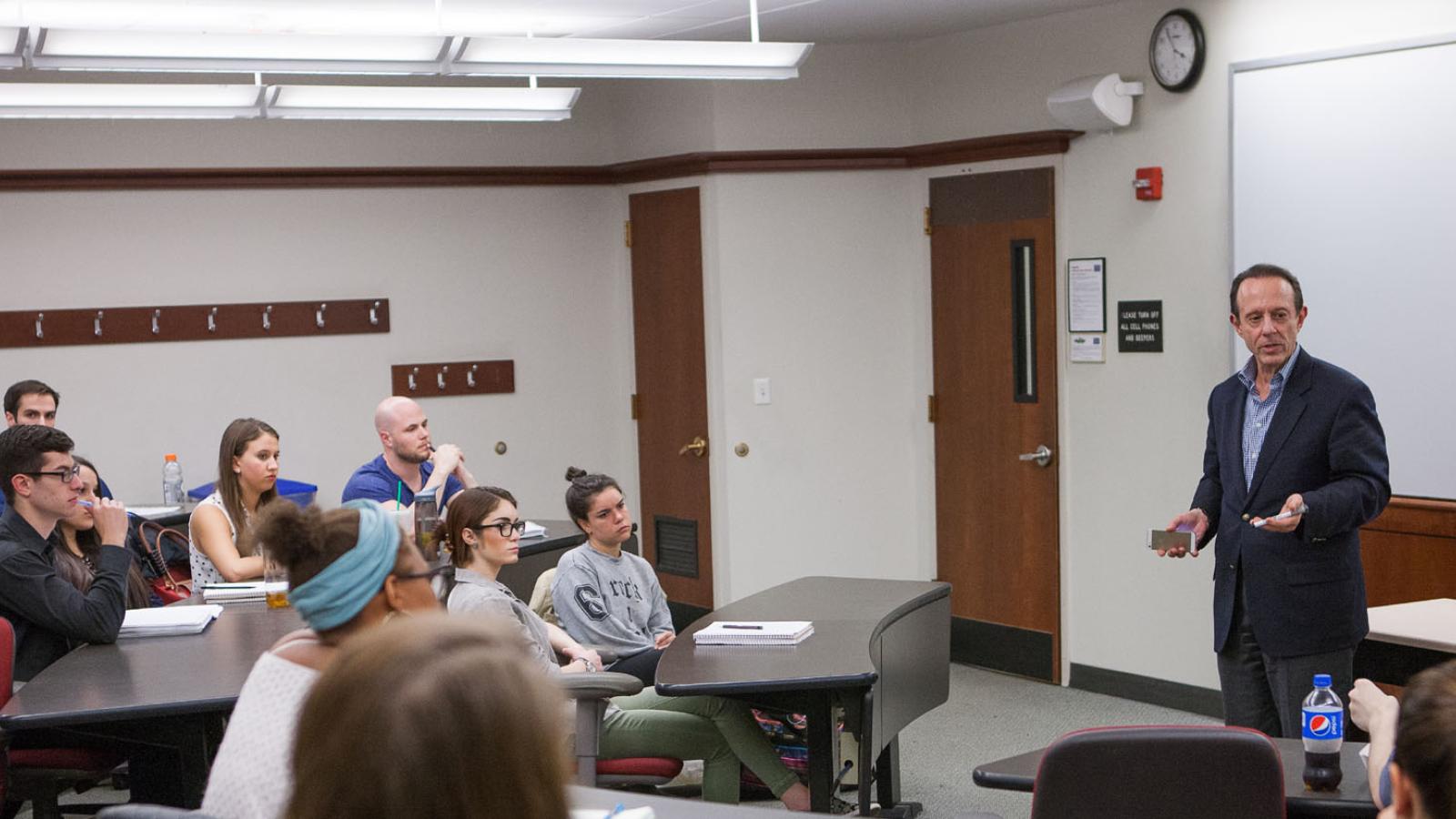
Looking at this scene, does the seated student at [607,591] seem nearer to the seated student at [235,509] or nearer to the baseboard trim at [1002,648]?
the seated student at [235,509]

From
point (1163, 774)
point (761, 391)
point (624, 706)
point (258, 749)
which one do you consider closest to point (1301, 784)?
Answer: point (1163, 774)

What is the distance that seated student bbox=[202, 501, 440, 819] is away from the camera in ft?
7.13

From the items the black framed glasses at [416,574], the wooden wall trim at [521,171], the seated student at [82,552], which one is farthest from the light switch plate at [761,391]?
the black framed glasses at [416,574]

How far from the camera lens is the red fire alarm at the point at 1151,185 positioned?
572 centimetres

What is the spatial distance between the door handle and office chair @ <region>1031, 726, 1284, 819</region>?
3.88 meters

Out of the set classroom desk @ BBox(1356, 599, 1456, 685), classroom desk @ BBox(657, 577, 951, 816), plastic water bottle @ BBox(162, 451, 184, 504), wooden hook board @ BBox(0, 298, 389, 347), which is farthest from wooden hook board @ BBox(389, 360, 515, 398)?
classroom desk @ BBox(1356, 599, 1456, 685)

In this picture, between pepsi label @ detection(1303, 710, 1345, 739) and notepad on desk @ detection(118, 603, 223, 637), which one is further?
notepad on desk @ detection(118, 603, 223, 637)

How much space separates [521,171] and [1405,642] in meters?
5.04

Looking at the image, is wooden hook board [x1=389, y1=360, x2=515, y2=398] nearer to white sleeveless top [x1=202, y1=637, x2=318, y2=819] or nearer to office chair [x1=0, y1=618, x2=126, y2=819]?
office chair [x1=0, y1=618, x2=126, y2=819]

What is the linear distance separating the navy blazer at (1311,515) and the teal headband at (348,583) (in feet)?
7.51

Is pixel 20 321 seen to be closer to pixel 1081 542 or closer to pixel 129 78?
pixel 129 78

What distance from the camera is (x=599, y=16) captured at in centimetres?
568

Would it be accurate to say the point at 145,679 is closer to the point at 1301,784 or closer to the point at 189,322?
the point at 1301,784

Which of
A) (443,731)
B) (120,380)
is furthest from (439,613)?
(120,380)
